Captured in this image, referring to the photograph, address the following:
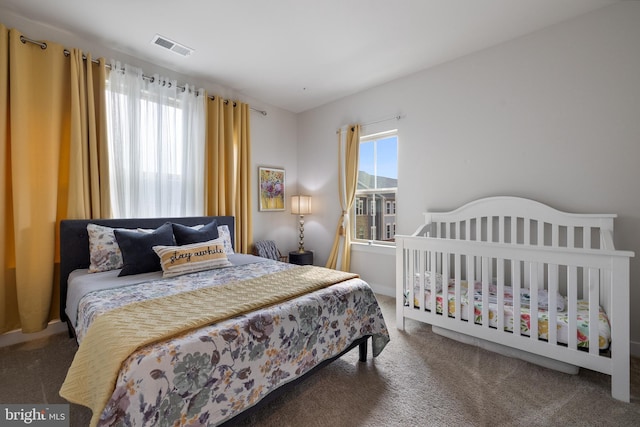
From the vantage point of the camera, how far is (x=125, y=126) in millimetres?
2809

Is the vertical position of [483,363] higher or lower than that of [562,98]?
lower

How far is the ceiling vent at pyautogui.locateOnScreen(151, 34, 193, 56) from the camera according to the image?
2.56 meters

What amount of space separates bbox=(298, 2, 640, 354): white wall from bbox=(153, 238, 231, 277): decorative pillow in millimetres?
2051

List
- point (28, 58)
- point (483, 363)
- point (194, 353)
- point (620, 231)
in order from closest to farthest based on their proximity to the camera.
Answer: point (194, 353) → point (483, 363) → point (620, 231) → point (28, 58)

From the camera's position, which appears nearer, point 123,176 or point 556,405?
point 556,405

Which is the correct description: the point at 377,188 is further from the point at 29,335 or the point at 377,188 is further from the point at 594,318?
the point at 29,335

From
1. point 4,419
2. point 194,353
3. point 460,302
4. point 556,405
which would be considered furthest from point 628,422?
point 4,419

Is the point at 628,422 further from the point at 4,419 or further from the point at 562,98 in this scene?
the point at 4,419

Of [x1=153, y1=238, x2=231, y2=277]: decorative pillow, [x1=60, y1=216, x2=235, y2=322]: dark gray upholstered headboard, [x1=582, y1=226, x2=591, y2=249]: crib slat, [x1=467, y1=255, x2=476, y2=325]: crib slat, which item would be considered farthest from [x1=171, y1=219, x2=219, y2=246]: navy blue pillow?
[x1=582, y1=226, x2=591, y2=249]: crib slat

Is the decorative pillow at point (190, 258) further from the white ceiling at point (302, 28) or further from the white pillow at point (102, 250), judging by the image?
the white ceiling at point (302, 28)

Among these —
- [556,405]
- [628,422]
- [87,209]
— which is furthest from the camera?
[87,209]

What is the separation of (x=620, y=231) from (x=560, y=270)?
0.50 meters

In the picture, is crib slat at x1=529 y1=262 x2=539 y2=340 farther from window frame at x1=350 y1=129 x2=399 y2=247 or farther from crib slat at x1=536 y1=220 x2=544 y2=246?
window frame at x1=350 y1=129 x2=399 y2=247

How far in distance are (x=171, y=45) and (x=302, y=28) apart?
128cm
